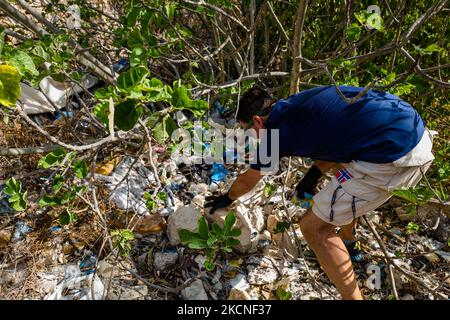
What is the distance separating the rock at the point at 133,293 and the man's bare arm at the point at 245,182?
761 mm

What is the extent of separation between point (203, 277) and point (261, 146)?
34.9 inches

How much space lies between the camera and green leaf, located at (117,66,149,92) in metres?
1.27

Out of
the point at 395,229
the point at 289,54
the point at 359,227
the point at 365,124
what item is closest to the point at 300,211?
the point at 359,227

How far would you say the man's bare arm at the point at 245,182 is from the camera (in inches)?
91.8

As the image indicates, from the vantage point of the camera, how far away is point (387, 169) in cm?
202

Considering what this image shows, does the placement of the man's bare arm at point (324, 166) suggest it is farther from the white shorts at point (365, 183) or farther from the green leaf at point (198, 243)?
the green leaf at point (198, 243)

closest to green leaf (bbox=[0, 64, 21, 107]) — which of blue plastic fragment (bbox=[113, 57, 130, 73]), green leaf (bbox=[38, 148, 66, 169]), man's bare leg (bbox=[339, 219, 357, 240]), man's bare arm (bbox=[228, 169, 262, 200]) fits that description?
green leaf (bbox=[38, 148, 66, 169])

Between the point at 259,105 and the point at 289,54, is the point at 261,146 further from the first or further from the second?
the point at 289,54

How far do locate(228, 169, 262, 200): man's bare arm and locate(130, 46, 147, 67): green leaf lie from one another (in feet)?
2.97

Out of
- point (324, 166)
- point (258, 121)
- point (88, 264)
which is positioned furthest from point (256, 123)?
point (88, 264)

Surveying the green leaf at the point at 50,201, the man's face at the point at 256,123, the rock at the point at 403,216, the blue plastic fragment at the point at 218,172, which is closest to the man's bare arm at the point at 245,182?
the man's face at the point at 256,123

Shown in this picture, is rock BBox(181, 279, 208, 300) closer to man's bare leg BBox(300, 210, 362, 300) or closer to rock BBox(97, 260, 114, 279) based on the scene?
rock BBox(97, 260, 114, 279)

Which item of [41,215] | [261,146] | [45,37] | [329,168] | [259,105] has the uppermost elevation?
[45,37]
